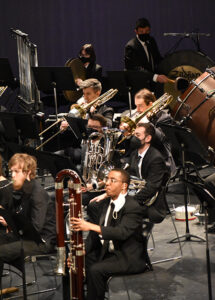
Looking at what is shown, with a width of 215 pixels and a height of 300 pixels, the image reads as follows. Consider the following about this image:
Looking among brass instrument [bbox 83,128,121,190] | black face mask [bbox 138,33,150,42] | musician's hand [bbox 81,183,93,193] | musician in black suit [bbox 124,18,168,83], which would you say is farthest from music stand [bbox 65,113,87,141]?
black face mask [bbox 138,33,150,42]

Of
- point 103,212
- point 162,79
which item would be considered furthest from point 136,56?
point 103,212

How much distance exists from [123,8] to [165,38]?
3.14 feet

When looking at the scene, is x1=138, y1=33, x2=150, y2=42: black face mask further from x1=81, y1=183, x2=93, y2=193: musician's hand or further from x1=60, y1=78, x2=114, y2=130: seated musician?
x1=81, y1=183, x2=93, y2=193: musician's hand

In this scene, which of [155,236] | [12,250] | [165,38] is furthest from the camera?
[165,38]

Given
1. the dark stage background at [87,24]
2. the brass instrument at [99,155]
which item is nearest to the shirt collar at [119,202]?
the brass instrument at [99,155]

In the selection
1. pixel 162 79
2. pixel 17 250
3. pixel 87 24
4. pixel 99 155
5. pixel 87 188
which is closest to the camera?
pixel 17 250

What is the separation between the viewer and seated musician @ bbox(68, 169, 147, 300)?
A: 4.49 meters

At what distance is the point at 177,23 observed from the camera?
36.2 ft

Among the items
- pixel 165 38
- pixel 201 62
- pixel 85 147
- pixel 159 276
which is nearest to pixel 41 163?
pixel 85 147

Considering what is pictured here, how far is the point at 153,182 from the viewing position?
5.68 metres

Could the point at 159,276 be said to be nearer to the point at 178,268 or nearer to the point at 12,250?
the point at 178,268

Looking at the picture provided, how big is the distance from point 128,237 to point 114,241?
0.13 meters

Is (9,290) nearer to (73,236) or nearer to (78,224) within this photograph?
(73,236)

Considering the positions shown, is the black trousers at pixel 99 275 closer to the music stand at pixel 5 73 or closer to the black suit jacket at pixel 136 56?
the music stand at pixel 5 73
